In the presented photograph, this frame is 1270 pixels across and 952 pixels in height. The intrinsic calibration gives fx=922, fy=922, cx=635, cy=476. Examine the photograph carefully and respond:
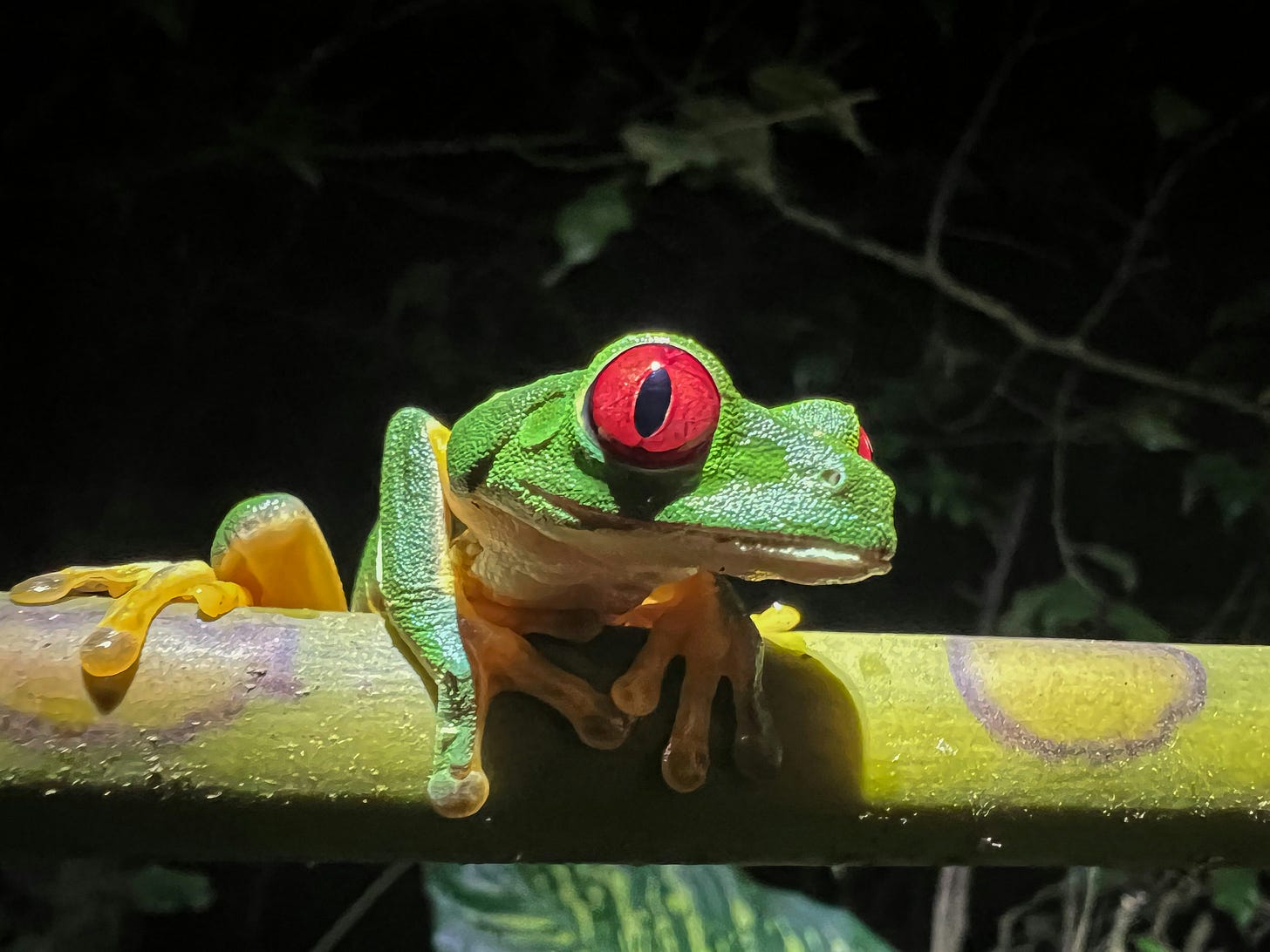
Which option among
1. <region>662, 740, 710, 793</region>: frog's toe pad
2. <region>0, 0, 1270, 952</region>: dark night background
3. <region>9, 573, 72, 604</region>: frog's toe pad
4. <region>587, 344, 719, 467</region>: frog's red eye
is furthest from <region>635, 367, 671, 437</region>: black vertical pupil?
<region>0, 0, 1270, 952</region>: dark night background

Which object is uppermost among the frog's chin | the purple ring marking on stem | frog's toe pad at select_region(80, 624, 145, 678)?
the frog's chin

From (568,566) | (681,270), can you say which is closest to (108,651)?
(568,566)

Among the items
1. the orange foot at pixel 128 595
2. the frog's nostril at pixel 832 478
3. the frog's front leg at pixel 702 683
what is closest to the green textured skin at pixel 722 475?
the frog's nostril at pixel 832 478

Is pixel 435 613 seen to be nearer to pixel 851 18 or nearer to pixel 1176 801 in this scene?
pixel 1176 801

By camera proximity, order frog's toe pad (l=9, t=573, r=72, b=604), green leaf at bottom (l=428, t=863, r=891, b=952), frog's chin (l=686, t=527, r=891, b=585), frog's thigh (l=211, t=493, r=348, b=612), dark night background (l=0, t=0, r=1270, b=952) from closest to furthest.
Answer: frog's chin (l=686, t=527, r=891, b=585), frog's toe pad (l=9, t=573, r=72, b=604), frog's thigh (l=211, t=493, r=348, b=612), green leaf at bottom (l=428, t=863, r=891, b=952), dark night background (l=0, t=0, r=1270, b=952)

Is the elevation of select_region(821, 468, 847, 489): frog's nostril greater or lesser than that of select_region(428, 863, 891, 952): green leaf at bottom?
greater

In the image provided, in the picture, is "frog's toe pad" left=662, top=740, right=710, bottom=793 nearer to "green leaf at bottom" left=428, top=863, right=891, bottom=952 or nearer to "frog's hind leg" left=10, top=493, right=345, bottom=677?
"frog's hind leg" left=10, top=493, right=345, bottom=677

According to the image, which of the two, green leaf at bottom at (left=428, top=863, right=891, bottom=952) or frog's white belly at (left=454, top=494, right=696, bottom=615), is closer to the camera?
frog's white belly at (left=454, top=494, right=696, bottom=615)

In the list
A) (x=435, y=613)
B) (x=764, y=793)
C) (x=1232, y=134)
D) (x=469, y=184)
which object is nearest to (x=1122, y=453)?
(x=1232, y=134)
